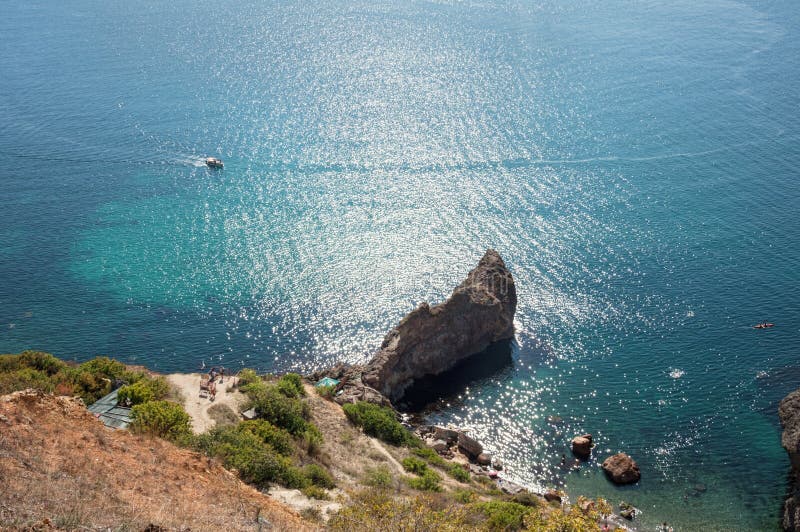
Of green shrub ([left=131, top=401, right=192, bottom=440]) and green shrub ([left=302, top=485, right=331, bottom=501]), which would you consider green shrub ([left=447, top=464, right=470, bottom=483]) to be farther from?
green shrub ([left=131, top=401, right=192, bottom=440])

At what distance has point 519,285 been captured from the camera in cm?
8275

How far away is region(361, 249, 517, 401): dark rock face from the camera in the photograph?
6688 centimetres

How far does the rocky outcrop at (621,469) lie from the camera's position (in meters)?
56.8

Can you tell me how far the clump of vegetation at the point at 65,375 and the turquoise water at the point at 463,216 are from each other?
1617cm

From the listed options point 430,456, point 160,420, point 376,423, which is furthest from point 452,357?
point 160,420

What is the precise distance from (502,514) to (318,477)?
41.5 feet

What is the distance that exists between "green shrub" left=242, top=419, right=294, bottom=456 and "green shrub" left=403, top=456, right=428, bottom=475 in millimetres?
9809

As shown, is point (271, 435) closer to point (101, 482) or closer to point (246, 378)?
point (246, 378)

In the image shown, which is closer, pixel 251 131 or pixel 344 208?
pixel 344 208

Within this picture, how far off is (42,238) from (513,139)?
80.2m

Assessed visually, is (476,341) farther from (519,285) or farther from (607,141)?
(607,141)

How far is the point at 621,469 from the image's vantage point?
56.9m

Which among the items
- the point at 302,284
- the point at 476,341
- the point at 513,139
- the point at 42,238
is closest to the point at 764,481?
the point at 476,341

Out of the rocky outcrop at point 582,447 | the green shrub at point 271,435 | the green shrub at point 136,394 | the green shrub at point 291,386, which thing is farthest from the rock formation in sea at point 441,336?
the green shrub at point 136,394
